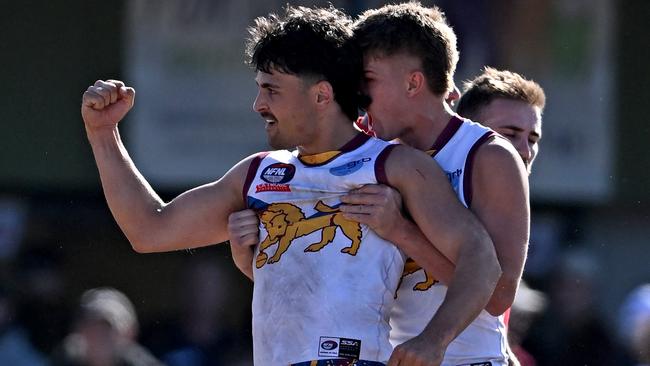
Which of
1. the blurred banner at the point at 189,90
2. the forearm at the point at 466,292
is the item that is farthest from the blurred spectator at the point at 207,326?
the forearm at the point at 466,292

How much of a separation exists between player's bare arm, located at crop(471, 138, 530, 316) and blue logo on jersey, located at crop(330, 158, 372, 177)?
0.37 meters

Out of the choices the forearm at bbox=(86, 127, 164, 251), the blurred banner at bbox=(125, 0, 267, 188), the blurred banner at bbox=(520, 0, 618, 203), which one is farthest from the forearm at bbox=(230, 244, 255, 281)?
A: the blurred banner at bbox=(520, 0, 618, 203)

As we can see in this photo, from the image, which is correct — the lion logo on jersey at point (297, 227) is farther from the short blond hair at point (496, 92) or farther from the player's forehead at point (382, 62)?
the short blond hair at point (496, 92)

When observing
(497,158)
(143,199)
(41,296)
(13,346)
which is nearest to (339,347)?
(497,158)

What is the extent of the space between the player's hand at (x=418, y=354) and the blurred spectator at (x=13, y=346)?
5.63 metres

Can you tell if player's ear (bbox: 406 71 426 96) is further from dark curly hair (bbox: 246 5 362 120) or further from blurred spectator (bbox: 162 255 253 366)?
blurred spectator (bbox: 162 255 253 366)

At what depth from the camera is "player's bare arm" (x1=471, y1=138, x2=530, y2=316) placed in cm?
412

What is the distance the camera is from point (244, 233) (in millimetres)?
4199

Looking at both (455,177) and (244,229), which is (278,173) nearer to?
(244,229)

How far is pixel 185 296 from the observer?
10773 mm

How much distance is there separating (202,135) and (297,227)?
687cm

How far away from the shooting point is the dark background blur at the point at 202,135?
426 inches

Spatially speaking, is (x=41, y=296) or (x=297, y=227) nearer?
(x=297, y=227)

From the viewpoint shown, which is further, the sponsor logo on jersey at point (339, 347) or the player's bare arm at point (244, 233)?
the player's bare arm at point (244, 233)
